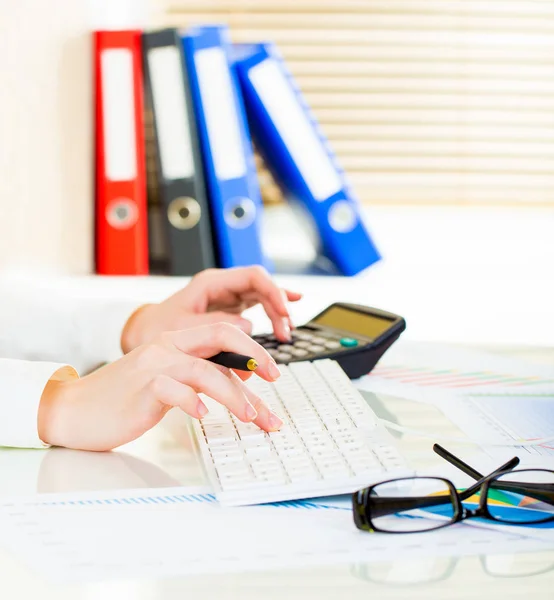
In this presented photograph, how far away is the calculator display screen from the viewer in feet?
2.81

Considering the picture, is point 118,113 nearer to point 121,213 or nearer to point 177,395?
point 121,213

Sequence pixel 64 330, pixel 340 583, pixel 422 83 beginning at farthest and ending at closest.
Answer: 1. pixel 422 83
2. pixel 64 330
3. pixel 340 583

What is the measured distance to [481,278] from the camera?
60.4 inches

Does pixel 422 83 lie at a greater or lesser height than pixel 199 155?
greater

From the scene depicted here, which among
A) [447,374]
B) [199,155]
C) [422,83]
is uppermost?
[422,83]

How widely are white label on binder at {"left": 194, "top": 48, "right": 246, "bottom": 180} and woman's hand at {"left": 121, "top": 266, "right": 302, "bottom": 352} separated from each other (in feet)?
2.20

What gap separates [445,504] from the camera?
0.51 m

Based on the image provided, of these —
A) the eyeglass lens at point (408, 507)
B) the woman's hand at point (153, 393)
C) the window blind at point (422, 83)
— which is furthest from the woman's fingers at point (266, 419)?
the window blind at point (422, 83)

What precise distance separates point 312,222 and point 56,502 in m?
1.18

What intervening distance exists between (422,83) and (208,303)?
1317 mm

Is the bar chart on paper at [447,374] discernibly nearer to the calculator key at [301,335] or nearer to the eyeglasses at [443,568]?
the calculator key at [301,335]

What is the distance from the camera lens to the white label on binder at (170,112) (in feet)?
5.25

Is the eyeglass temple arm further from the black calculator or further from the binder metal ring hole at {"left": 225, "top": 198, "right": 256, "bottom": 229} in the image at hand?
the binder metal ring hole at {"left": 225, "top": 198, "right": 256, "bottom": 229}

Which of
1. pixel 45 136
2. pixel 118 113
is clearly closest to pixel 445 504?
pixel 45 136
